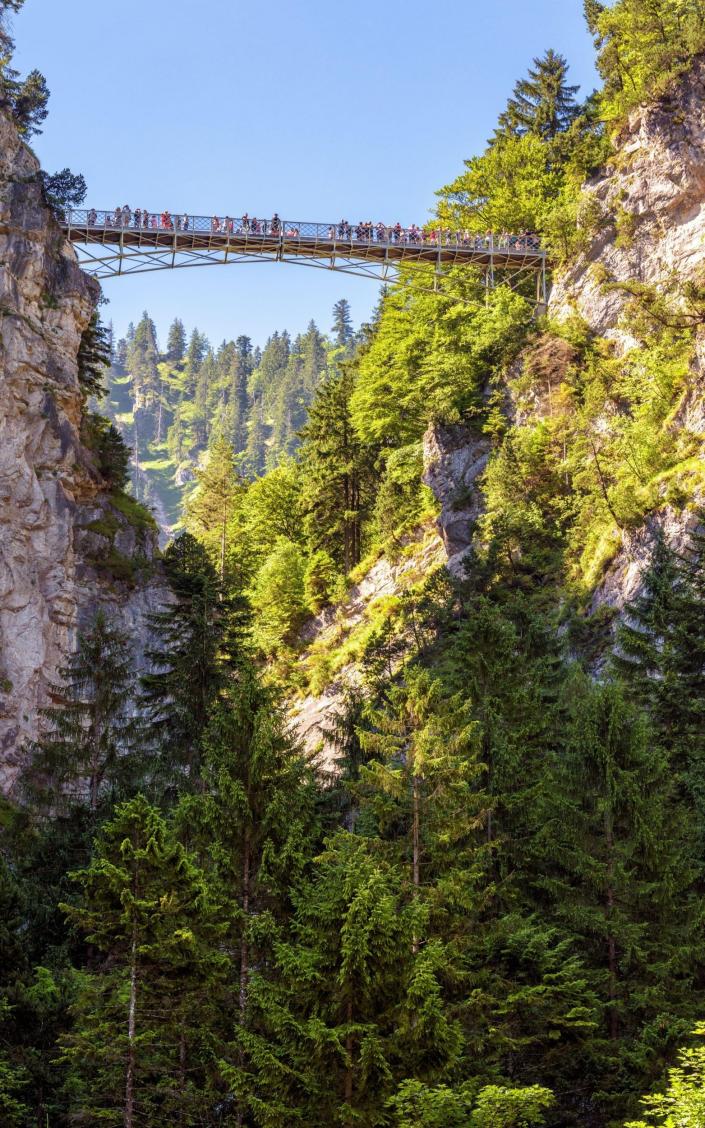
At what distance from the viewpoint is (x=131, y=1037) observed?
14.1 metres

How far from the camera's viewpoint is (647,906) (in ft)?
62.7

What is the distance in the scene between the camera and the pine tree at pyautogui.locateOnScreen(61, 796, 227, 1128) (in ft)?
46.4

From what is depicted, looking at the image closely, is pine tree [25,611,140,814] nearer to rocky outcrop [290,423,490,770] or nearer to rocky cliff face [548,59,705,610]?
rocky outcrop [290,423,490,770]

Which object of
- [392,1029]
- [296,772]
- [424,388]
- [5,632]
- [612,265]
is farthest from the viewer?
[424,388]

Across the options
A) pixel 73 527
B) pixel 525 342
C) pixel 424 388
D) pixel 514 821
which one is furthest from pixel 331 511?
pixel 514 821

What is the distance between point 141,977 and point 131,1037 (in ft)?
2.72

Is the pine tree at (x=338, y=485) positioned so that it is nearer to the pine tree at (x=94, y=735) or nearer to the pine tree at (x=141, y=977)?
the pine tree at (x=94, y=735)

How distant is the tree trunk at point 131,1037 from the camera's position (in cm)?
1399

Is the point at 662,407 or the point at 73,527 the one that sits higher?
the point at 662,407

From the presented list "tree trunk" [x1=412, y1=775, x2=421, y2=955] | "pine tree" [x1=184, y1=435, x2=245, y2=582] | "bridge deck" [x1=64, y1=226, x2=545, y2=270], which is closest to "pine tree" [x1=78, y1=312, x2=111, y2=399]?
"bridge deck" [x1=64, y1=226, x2=545, y2=270]

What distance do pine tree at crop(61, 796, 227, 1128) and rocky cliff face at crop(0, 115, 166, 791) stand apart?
2127 centimetres

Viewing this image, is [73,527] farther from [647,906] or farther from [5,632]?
[647,906]

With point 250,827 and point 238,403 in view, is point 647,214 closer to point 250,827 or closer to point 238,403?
point 250,827

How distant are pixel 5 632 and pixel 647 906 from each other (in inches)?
986
